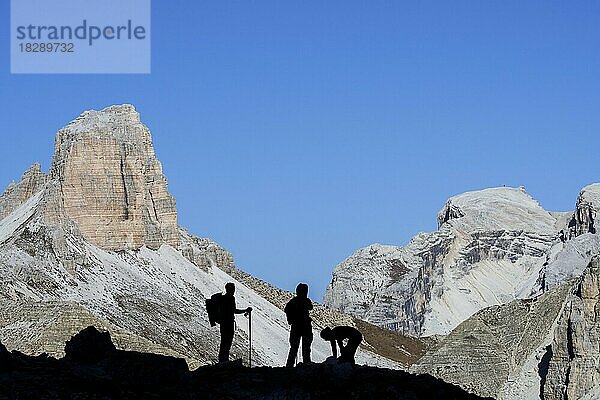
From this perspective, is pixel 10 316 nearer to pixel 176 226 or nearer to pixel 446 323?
pixel 176 226

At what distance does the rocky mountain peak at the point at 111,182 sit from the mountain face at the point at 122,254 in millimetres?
69

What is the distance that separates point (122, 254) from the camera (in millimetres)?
105250

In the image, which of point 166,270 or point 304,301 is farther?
point 166,270

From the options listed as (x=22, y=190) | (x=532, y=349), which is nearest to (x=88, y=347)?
(x=532, y=349)

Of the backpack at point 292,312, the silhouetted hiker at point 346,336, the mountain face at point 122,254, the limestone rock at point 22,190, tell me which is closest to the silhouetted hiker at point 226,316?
the backpack at point 292,312

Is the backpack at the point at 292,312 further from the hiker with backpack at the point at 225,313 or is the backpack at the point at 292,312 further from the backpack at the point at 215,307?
the backpack at the point at 215,307

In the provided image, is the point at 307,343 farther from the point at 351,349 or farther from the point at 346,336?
the point at 351,349

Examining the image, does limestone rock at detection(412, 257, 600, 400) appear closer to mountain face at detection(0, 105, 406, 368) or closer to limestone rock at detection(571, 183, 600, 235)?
mountain face at detection(0, 105, 406, 368)

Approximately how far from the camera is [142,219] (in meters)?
110

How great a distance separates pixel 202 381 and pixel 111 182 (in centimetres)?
8517

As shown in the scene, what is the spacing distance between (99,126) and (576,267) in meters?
67.0

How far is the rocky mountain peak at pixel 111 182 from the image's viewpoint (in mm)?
105188

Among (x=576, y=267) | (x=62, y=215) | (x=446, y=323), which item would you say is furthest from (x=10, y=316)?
(x=446, y=323)

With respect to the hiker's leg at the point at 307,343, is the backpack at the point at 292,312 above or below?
above
